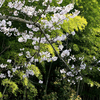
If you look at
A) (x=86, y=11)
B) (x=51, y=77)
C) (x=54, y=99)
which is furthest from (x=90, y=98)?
(x=86, y=11)

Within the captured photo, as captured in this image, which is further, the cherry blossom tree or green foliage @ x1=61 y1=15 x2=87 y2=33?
green foliage @ x1=61 y1=15 x2=87 y2=33

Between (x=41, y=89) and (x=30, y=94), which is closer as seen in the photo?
(x=30, y=94)

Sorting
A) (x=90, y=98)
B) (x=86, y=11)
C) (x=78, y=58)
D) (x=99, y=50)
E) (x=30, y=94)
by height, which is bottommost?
(x=90, y=98)

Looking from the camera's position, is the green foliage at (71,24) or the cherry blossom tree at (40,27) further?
the green foliage at (71,24)

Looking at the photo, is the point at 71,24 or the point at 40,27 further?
the point at 71,24

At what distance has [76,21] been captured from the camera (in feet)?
11.0

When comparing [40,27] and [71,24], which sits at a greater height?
[71,24]

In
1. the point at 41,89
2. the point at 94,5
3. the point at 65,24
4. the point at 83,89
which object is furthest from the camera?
the point at 83,89

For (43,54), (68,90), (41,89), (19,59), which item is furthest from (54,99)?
(43,54)

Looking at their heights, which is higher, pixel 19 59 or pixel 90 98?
pixel 19 59

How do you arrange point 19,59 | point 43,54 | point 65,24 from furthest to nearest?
point 19,59
point 65,24
point 43,54

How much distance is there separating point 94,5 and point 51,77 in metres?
4.94

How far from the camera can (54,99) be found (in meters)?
5.80

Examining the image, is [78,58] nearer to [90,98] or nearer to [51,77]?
[51,77]
